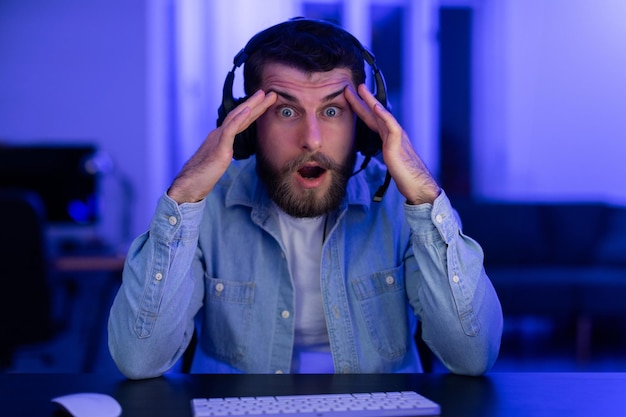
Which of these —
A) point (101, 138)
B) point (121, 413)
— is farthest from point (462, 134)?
point (121, 413)

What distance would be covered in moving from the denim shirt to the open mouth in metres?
0.08

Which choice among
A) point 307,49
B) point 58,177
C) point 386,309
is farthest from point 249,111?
point 58,177

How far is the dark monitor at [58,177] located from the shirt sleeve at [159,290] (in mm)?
2192

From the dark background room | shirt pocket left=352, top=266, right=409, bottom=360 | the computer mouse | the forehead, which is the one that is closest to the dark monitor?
the dark background room

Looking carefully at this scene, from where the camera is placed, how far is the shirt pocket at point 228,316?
1269mm

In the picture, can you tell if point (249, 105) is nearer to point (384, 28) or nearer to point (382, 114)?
point (382, 114)

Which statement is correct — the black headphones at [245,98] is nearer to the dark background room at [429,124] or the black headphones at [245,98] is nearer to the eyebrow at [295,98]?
the eyebrow at [295,98]

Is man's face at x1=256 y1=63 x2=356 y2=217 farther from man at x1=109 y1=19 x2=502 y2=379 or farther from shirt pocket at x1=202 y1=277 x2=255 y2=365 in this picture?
shirt pocket at x1=202 y1=277 x2=255 y2=365

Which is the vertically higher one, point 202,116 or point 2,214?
point 202,116

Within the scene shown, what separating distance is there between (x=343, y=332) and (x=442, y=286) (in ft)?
0.72

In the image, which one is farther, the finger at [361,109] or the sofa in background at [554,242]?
the sofa in background at [554,242]

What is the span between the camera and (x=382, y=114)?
3.99 ft

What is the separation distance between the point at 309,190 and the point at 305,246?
0.49 ft

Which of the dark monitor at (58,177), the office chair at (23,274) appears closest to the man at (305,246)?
the office chair at (23,274)
